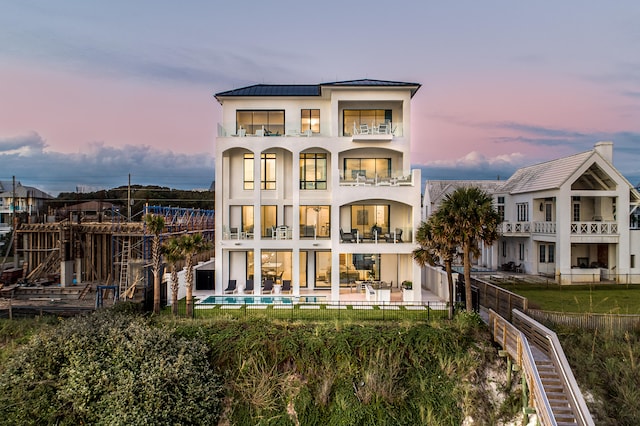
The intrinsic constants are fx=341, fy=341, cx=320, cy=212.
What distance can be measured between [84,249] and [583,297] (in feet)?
114

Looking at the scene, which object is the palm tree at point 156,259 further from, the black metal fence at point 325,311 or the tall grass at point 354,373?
the tall grass at point 354,373

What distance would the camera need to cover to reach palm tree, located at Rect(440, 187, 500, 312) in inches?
568

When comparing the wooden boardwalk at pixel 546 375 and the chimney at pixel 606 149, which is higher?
the chimney at pixel 606 149

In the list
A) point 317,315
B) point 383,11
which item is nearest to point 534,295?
point 317,315

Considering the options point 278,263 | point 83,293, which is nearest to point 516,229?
point 278,263

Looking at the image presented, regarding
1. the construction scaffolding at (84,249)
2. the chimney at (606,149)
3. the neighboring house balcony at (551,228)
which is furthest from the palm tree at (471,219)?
the construction scaffolding at (84,249)

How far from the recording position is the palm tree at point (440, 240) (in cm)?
1475

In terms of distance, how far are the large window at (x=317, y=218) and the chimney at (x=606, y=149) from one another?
2175cm

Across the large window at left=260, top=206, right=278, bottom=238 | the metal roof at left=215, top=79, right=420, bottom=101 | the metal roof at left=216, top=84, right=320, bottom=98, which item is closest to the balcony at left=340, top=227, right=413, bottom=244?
the large window at left=260, top=206, right=278, bottom=238

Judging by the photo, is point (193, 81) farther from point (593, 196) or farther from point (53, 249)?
point (593, 196)

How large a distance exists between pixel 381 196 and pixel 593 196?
17841mm

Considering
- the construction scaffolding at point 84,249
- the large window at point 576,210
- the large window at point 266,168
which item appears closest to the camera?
the large window at point 266,168

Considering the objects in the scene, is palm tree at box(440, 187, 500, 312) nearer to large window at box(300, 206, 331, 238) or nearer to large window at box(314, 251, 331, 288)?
large window at box(300, 206, 331, 238)

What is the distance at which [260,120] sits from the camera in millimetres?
22859
